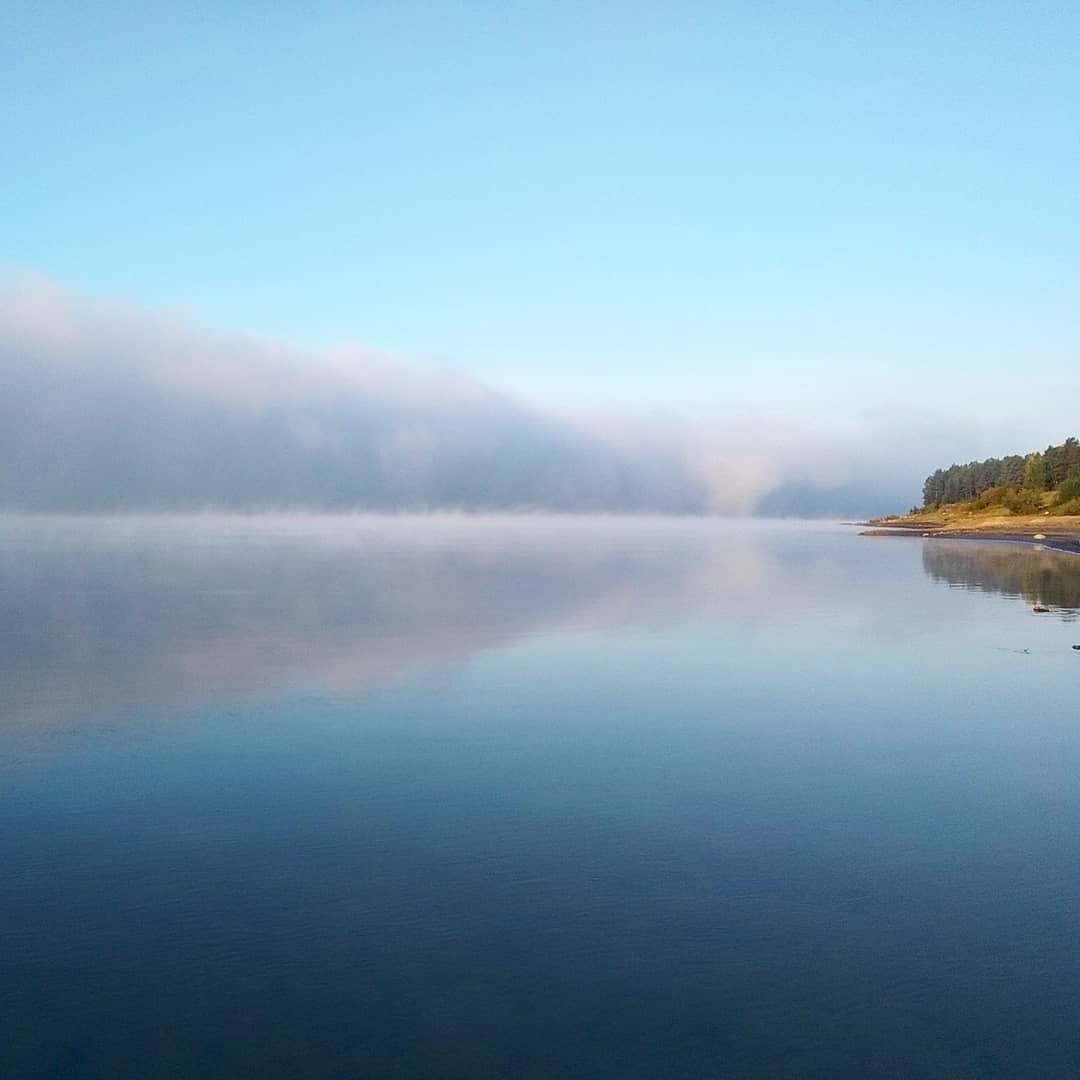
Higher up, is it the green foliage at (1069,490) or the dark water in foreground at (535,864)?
the green foliage at (1069,490)

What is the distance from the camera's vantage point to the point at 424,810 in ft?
27.5

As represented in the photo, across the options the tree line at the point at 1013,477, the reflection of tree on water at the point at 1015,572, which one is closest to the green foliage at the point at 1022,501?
the tree line at the point at 1013,477

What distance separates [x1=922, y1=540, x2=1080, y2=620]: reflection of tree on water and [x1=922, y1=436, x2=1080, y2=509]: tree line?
3704cm

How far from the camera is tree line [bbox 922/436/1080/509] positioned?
90.6 m

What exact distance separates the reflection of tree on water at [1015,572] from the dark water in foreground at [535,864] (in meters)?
12.8

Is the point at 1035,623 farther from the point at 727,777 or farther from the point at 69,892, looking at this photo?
the point at 69,892

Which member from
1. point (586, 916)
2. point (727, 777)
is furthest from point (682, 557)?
point (586, 916)

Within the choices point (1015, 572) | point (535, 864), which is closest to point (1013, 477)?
point (1015, 572)

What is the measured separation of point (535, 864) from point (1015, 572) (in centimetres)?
3635

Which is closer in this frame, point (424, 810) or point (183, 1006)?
point (183, 1006)

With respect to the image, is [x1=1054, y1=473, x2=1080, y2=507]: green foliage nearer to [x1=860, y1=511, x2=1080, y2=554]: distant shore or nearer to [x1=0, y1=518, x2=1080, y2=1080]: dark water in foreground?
[x1=860, y1=511, x2=1080, y2=554]: distant shore

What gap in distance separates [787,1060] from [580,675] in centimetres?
1031

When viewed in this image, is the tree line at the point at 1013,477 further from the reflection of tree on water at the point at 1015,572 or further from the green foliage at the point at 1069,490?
the reflection of tree on water at the point at 1015,572

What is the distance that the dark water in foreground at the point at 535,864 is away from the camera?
499cm
